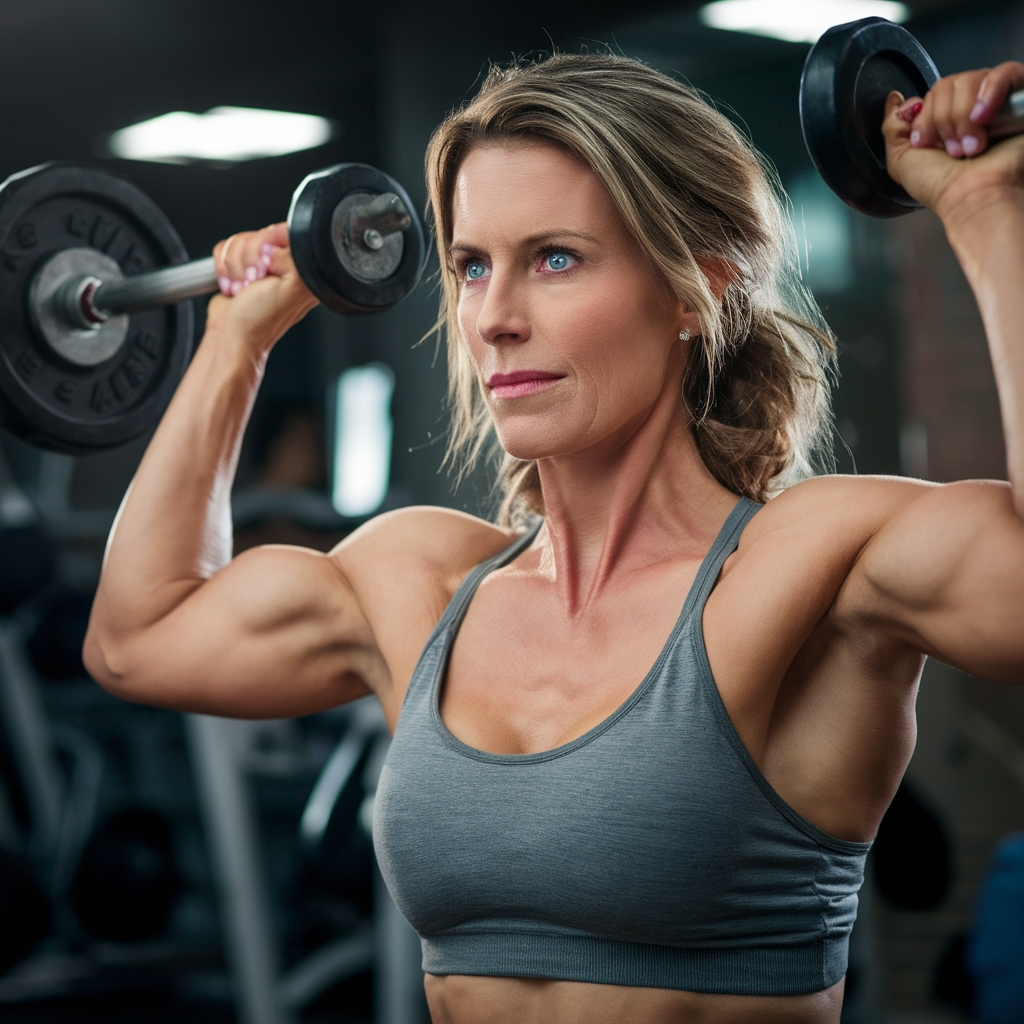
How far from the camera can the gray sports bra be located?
1003 mm

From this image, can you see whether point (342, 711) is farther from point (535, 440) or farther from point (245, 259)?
point (535, 440)

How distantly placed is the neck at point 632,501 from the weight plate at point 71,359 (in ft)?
1.97

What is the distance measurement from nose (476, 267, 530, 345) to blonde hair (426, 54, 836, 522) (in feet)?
0.41

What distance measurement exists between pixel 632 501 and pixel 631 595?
11 cm

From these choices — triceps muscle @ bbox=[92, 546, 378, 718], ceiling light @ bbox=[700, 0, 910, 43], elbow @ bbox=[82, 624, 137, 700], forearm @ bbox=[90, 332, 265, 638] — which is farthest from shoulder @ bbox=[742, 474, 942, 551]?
ceiling light @ bbox=[700, 0, 910, 43]

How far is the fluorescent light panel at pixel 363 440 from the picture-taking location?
12.9ft

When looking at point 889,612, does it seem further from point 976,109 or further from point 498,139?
point 498,139

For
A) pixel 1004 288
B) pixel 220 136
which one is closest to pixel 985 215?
pixel 1004 288

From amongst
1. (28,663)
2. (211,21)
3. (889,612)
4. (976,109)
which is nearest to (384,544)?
Answer: (889,612)

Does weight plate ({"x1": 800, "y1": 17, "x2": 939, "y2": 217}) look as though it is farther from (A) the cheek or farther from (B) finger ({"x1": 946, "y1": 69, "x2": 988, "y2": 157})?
(A) the cheek

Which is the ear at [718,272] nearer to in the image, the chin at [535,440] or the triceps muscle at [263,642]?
the chin at [535,440]

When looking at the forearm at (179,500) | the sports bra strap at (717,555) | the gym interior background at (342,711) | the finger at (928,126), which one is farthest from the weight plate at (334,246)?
the gym interior background at (342,711)

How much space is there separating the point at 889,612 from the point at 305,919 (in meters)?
3.32

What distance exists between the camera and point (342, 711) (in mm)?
3498
